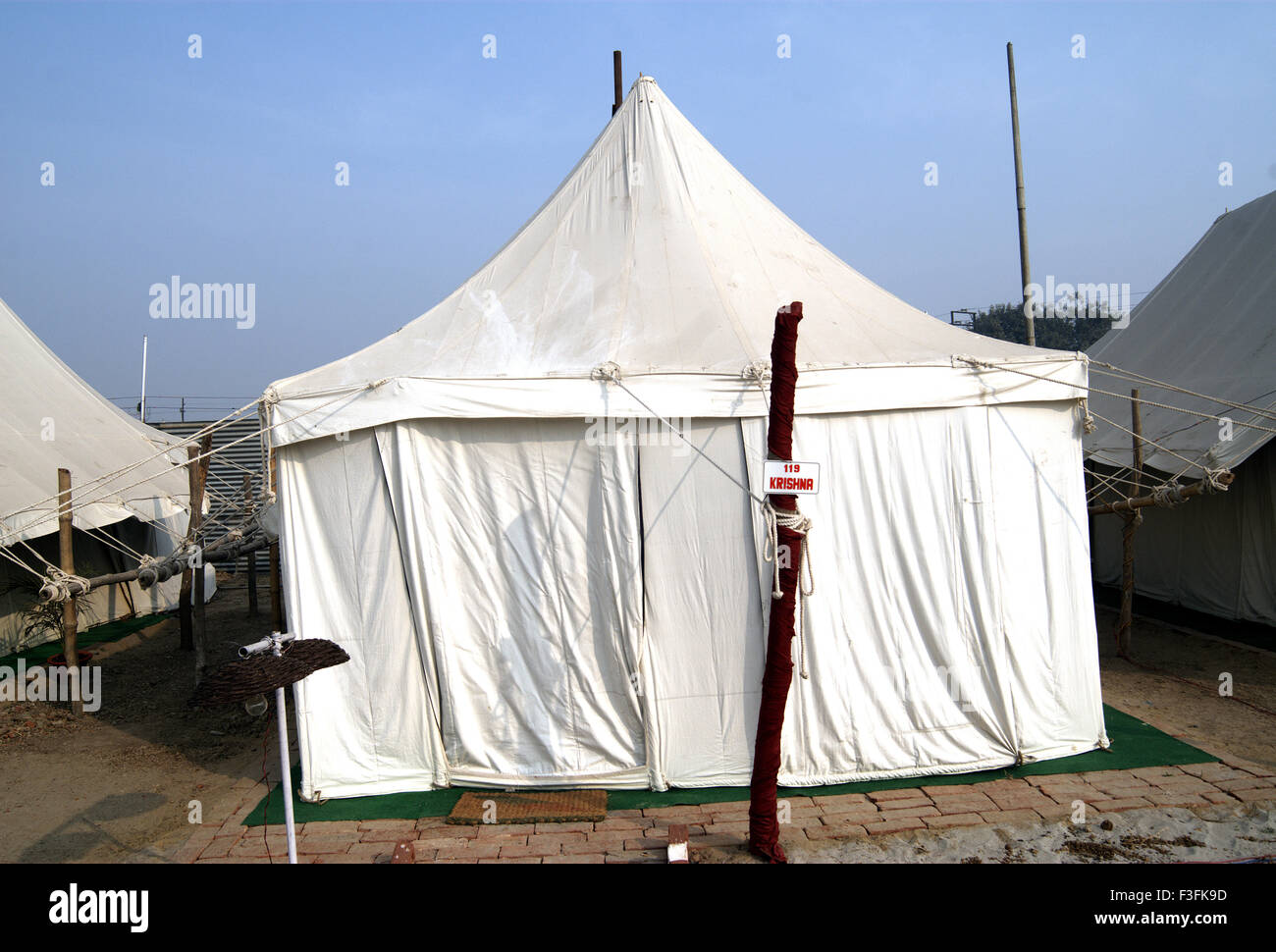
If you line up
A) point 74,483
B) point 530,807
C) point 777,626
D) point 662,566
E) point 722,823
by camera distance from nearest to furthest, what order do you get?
point 777,626, point 722,823, point 530,807, point 662,566, point 74,483

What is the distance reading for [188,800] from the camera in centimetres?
552

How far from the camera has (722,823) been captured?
4.66 meters

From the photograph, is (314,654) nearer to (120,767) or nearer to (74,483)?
(120,767)

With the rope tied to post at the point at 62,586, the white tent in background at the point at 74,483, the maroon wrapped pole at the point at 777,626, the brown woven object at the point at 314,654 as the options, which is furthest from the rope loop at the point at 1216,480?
the rope tied to post at the point at 62,586

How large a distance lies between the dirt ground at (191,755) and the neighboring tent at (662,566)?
0.89 metres

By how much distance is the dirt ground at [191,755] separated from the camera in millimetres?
4398

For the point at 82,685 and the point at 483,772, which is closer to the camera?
the point at 483,772

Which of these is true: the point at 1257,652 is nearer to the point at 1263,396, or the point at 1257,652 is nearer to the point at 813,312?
the point at 1263,396

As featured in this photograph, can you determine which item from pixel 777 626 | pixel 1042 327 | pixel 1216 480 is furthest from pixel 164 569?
pixel 1042 327

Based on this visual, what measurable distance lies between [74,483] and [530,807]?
7.57 metres

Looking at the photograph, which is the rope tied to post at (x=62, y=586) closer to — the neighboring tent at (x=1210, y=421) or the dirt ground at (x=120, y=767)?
the dirt ground at (x=120, y=767)

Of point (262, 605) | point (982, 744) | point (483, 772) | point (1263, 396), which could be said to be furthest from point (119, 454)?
point (1263, 396)

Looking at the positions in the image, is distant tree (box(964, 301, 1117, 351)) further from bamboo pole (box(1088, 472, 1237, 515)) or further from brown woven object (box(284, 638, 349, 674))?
brown woven object (box(284, 638, 349, 674))

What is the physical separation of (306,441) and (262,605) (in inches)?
343
